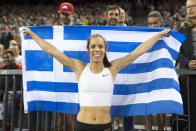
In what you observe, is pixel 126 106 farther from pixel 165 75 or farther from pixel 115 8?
pixel 115 8

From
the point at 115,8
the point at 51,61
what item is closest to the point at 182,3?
the point at 115,8

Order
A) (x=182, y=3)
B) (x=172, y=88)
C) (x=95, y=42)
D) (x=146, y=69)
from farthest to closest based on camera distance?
(x=182, y=3)
(x=146, y=69)
(x=172, y=88)
(x=95, y=42)

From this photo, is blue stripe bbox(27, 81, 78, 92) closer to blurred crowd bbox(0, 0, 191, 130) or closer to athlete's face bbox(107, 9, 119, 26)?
athlete's face bbox(107, 9, 119, 26)

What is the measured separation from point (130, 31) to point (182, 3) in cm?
1286

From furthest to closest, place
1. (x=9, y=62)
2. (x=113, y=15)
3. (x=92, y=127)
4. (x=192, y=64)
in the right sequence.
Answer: (x=9, y=62)
(x=113, y=15)
(x=192, y=64)
(x=92, y=127)

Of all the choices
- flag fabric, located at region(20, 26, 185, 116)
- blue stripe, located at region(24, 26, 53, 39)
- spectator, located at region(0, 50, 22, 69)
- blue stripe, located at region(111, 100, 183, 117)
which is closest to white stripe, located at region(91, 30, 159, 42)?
flag fabric, located at region(20, 26, 185, 116)

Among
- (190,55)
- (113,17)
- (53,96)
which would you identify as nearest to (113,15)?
(113,17)

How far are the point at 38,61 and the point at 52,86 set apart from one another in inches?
16.7

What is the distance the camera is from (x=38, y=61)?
3844 millimetres

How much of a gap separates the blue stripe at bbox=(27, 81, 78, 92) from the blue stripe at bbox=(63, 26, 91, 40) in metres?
0.66

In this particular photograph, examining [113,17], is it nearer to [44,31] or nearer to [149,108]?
[44,31]

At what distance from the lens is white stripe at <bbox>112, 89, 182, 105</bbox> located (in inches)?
137

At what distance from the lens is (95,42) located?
3088mm

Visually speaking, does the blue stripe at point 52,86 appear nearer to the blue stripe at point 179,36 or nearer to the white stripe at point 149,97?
the white stripe at point 149,97
